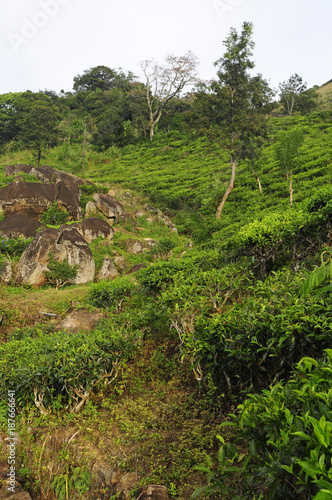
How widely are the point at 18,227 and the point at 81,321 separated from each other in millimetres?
8352

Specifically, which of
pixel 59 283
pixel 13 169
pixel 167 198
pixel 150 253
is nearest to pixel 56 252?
pixel 59 283

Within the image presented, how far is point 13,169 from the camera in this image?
74.0 feet

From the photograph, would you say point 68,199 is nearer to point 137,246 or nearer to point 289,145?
point 137,246

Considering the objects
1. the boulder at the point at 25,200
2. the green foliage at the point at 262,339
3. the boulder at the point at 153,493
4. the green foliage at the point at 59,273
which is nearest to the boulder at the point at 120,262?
the green foliage at the point at 59,273

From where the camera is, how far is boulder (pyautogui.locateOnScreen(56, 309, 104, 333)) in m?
6.92

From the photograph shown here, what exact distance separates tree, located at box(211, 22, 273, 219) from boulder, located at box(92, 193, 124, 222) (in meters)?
7.00

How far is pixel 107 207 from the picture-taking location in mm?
17688

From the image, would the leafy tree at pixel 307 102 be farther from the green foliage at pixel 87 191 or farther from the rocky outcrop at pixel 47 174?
the rocky outcrop at pixel 47 174

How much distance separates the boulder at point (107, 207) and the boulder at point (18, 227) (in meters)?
4.11

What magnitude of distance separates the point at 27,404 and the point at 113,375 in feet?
4.13

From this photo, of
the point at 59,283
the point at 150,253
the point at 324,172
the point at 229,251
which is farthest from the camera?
the point at 324,172

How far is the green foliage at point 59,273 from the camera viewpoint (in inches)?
454

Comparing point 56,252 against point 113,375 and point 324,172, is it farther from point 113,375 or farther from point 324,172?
point 324,172

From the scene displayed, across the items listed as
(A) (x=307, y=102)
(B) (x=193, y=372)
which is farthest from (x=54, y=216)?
(A) (x=307, y=102)
